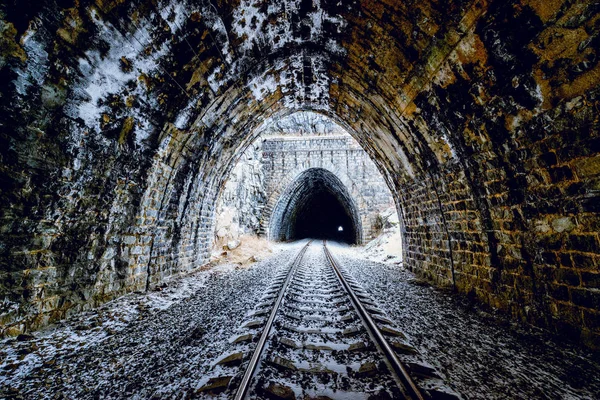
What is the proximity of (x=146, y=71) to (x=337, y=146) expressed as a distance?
538 inches

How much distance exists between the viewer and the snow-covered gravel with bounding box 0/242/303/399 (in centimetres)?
209

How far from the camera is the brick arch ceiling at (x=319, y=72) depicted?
260 cm

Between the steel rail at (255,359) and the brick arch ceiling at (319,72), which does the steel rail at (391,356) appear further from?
the brick arch ceiling at (319,72)

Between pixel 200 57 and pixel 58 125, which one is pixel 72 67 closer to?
pixel 58 125

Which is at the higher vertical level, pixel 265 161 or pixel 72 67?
pixel 265 161

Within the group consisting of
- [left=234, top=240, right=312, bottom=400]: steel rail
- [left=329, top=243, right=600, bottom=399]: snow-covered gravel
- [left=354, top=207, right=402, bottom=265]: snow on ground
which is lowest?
[left=329, top=243, right=600, bottom=399]: snow-covered gravel

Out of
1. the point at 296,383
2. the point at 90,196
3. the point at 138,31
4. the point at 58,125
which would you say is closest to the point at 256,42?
the point at 138,31

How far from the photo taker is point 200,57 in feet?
13.9

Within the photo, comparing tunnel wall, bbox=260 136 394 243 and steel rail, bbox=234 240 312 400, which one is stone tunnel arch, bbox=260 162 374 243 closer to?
tunnel wall, bbox=260 136 394 243

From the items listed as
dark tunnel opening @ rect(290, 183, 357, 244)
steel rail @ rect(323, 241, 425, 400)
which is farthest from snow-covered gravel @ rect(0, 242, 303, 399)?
dark tunnel opening @ rect(290, 183, 357, 244)

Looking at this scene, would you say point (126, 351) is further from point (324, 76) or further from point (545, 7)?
point (324, 76)

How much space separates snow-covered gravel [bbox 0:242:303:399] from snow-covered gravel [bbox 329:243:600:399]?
7.47 feet

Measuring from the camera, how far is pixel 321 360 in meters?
2.44

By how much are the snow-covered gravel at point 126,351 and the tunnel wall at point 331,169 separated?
38.5 feet
